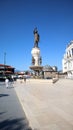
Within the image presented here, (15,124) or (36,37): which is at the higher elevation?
(36,37)

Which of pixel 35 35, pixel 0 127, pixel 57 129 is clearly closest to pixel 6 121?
Answer: pixel 0 127

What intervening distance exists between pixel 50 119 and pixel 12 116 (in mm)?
1744

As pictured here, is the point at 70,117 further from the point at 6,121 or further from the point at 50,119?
the point at 6,121

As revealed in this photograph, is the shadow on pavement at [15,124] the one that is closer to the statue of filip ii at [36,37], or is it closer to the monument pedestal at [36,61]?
the monument pedestal at [36,61]

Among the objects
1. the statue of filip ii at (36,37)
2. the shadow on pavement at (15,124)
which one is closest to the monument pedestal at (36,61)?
the statue of filip ii at (36,37)

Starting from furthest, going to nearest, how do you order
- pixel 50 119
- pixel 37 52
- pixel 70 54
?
pixel 70 54 < pixel 37 52 < pixel 50 119

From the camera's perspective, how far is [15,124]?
264 inches

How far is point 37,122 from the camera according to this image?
6.70 metres

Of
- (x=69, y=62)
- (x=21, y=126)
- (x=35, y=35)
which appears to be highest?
(x=35, y=35)

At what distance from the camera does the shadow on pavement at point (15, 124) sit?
6238mm

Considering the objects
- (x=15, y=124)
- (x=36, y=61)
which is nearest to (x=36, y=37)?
(x=36, y=61)

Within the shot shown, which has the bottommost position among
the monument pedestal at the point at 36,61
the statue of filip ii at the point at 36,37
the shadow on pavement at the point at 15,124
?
the shadow on pavement at the point at 15,124

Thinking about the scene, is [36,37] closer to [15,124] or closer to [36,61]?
[36,61]

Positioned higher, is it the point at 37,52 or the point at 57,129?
the point at 37,52
